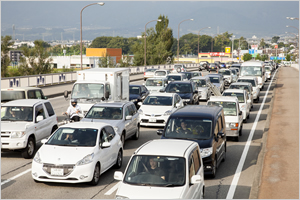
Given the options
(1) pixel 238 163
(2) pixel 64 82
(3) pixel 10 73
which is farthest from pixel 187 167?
(3) pixel 10 73

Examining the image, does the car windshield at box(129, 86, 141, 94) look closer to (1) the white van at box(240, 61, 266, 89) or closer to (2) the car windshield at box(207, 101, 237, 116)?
(2) the car windshield at box(207, 101, 237, 116)

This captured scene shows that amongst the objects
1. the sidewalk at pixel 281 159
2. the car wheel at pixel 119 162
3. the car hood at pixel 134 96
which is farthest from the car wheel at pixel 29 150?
the car hood at pixel 134 96

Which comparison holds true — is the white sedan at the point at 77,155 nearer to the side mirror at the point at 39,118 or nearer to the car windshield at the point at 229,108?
the side mirror at the point at 39,118

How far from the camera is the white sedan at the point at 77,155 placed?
9.90 metres

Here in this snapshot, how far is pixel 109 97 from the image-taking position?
2062cm

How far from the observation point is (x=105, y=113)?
615 inches

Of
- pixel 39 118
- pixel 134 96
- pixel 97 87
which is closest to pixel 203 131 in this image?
pixel 39 118

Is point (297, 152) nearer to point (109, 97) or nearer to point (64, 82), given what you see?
point (109, 97)

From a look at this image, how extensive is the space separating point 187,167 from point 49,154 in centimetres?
394

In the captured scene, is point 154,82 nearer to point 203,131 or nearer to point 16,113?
point 16,113

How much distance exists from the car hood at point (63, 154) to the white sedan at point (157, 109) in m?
8.87

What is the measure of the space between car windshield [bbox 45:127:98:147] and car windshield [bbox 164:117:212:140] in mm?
2096

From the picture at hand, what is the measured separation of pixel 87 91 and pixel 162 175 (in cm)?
1287

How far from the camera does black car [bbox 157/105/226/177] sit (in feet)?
36.4
